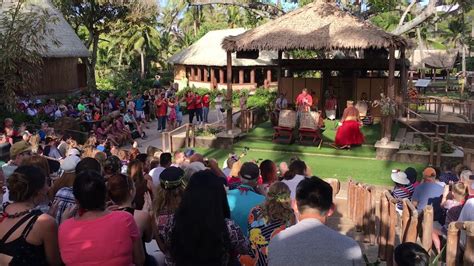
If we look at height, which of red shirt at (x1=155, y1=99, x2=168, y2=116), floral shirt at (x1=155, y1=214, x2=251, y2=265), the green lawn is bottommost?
the green lawn

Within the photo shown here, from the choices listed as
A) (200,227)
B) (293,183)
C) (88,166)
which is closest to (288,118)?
(293,183)

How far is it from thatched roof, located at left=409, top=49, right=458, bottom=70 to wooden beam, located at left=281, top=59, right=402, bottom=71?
99.4 feet

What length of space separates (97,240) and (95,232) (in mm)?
58

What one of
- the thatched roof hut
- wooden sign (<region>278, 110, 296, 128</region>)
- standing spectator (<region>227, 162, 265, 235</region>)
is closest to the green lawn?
wooden sign (<region>278, 110, 296, 128</region>)

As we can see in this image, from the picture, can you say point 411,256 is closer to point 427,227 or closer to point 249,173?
point 249,173

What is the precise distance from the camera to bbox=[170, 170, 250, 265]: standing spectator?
322cm

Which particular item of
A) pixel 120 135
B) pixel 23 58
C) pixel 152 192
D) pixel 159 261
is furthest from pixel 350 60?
pixel 159 261

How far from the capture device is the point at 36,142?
10.9 meters

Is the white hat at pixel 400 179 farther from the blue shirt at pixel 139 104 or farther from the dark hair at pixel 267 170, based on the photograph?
the blue shirt at pixel 139 104

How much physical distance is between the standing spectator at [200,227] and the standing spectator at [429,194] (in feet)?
16.2

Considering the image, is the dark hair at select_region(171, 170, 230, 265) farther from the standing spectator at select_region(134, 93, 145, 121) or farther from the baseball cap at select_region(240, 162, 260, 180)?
the standing spectator at select_region(134, 93, 145, 121)

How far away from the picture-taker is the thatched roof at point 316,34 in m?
14.4

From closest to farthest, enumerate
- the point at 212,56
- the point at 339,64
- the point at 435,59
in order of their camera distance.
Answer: the point at 339,64, the point at 212,56, the point at 435,59

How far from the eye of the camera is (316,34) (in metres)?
15.2
